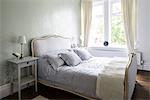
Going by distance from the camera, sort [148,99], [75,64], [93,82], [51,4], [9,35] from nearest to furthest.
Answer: [93,82]
[148,99]
[9,35]
[75,64]
[51,4]

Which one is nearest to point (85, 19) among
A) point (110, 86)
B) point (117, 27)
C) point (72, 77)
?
point (117, 27)

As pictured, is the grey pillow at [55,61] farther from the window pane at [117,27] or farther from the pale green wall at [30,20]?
the window pane at [117,27]

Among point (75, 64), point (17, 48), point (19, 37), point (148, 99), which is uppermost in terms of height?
point (19, 37)

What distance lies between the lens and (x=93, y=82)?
8.69ft

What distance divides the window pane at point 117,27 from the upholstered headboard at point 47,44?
1.72m

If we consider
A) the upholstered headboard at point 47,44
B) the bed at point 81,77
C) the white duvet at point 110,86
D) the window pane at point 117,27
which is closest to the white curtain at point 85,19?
the window pane at point 117,27

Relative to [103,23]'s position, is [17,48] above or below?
below

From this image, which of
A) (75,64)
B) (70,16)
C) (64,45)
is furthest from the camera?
(70,16)

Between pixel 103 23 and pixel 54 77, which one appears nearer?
pixel 54 77

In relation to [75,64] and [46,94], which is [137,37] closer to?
[75,64]

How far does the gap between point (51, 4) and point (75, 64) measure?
183 centimetres

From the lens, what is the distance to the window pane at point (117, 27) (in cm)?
518

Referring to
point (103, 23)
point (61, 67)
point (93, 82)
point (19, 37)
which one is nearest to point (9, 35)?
point (19, 37)

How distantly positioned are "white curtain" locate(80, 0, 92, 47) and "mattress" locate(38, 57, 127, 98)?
2.49 metres
